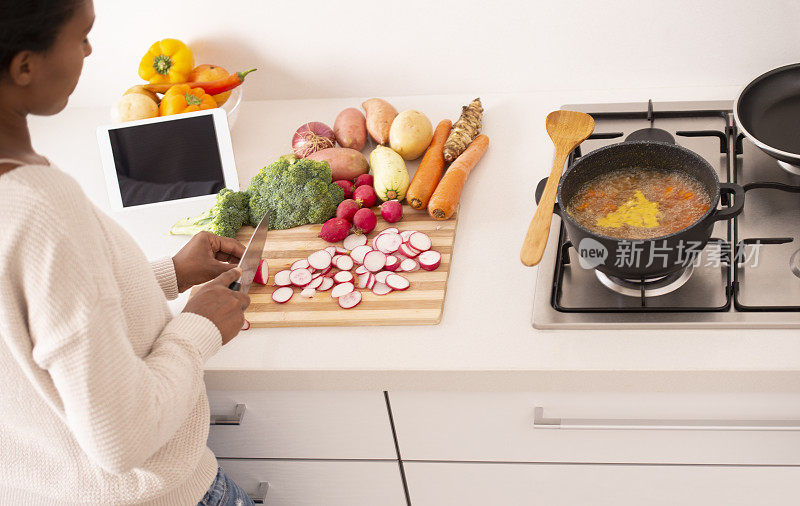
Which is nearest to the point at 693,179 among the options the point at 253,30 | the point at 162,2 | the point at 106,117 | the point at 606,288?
the point at 606,288

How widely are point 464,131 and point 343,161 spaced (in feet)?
0.79

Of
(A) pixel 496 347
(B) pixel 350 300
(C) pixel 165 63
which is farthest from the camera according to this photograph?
(C) pixel 165 63

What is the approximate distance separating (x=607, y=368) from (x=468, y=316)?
219 millimetres

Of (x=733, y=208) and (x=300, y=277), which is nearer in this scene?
(x=733, y=208)

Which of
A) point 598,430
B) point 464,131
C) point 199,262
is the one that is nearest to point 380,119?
point 464,131

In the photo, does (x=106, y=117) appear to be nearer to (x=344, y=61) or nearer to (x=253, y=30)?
(x=253, y=30)

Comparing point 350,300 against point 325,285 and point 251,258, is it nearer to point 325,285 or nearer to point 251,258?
point 325,285

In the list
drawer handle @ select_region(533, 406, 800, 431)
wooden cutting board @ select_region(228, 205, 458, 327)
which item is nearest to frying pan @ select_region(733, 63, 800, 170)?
drawer handle @ select_region(533, 406, 800, 431)

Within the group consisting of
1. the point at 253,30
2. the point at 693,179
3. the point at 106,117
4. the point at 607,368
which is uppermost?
the point at 253,30

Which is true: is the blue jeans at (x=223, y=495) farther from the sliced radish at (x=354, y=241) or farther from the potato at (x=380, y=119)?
the potato at (x=380, y=119)

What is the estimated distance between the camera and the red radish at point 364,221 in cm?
129

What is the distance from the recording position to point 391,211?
130cm

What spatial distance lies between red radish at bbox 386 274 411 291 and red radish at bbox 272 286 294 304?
0.16m

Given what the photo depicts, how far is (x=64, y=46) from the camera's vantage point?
67 cm
